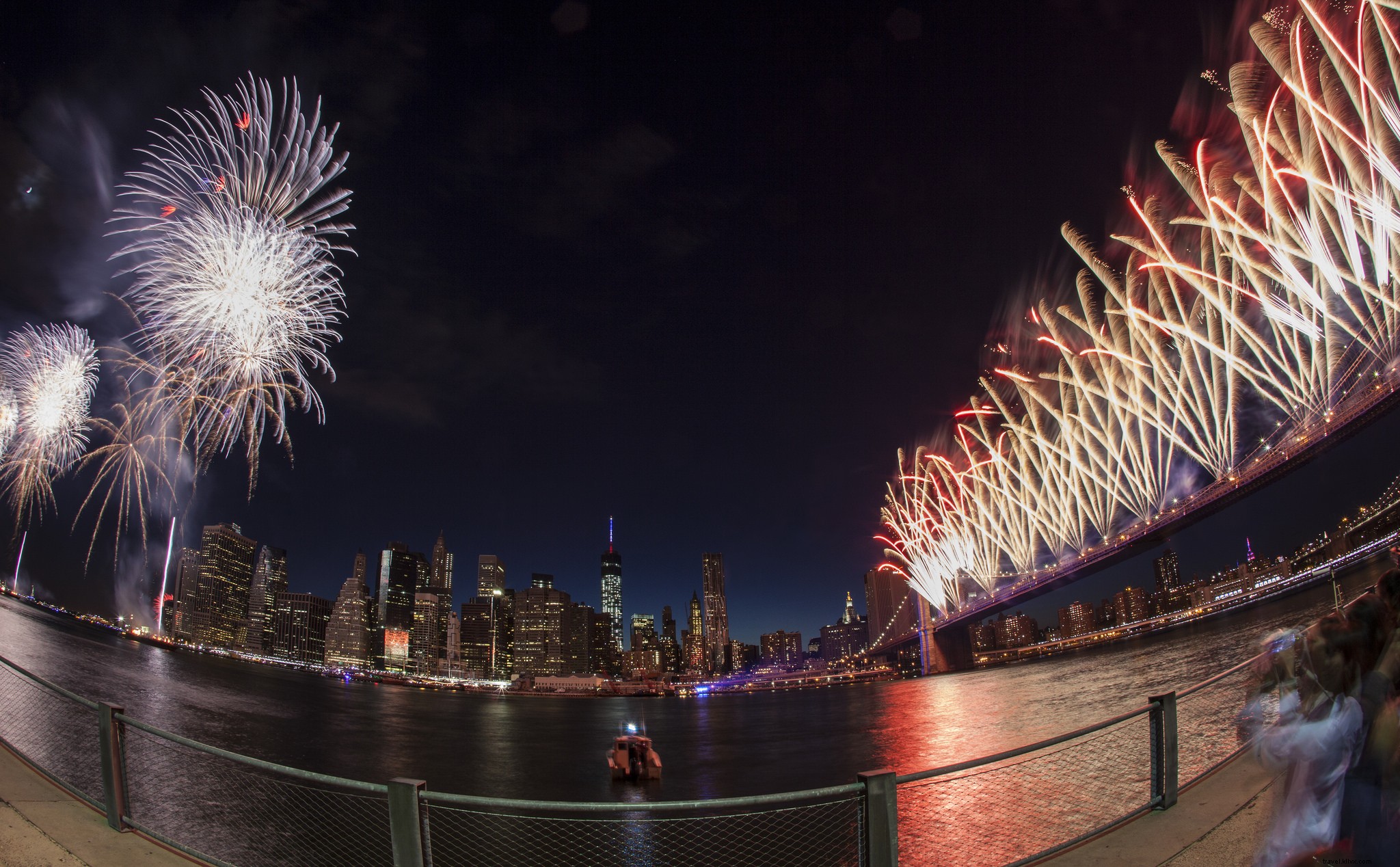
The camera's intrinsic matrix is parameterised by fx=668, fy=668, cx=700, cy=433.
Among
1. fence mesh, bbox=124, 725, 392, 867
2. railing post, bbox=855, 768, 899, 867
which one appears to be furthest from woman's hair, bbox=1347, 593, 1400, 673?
fence mesh, bbox=124, 725, 392, 867

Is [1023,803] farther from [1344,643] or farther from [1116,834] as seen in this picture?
[1344,643]

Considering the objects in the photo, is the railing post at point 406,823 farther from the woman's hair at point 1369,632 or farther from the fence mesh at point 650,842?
the fence mesh at point 650,842

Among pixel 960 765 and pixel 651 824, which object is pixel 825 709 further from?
pixel 960 765

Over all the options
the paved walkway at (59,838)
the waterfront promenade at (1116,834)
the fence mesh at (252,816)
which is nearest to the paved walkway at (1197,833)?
the waterfront promenade at (1116,834)

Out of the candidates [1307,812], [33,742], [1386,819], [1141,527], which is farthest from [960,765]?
[1141,527]

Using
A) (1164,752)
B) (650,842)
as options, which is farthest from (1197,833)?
(650,842)

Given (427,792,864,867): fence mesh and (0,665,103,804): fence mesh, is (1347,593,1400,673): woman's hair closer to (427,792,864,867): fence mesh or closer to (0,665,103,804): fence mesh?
(427,792,864,867): fence mesh
